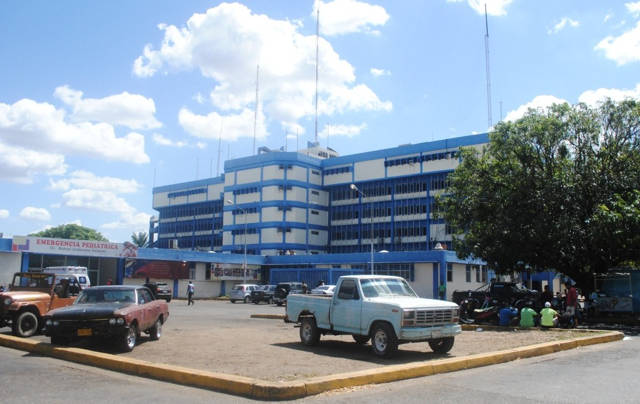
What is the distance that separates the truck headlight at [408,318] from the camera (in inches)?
462

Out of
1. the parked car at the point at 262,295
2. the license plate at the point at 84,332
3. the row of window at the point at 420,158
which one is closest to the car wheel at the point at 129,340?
the license plate at the point at 84,332

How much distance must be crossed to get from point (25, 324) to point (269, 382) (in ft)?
32.9

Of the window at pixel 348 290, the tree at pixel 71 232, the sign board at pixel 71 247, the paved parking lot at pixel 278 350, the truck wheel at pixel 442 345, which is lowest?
the paved parking lot at pixel 278 350

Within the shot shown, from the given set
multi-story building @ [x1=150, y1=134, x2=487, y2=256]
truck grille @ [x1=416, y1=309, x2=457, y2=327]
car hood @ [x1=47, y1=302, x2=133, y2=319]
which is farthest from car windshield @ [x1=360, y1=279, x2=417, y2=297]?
multi-story building @ [x1=150, y1=134, x2=487, y2=256]

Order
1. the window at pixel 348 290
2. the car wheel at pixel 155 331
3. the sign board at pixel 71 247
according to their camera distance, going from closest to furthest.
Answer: the window at pixel 348 290, the car wheel at pixel 155 331, the sign board at pixel 71 247

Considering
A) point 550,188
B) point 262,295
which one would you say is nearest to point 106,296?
point 550,188

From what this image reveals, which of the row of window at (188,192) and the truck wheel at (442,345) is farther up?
the row of window at (188,192)

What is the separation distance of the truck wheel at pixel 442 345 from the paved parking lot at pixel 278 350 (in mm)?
153

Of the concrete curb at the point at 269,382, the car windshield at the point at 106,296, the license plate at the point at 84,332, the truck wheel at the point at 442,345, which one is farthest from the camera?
the car windshield at the point at 106,296

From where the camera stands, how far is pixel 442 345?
12.8 meters

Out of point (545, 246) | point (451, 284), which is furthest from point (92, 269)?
point (545, 246)

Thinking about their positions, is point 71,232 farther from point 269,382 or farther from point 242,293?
point 269,382

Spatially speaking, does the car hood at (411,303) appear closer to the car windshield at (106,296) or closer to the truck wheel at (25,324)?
the car windshield at (106,296)

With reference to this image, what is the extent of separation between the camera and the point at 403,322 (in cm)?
1171
